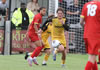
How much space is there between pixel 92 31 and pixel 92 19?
0.24m

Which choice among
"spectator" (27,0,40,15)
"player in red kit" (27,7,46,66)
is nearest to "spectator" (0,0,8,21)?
"spectator" (27,0,40,15)

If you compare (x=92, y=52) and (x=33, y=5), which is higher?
(x=33, y=5)

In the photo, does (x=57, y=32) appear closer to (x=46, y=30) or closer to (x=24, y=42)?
(x=46, y=30)

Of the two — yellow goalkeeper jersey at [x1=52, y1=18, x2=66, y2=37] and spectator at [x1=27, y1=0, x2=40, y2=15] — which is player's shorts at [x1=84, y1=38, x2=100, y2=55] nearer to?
yellow goalkeeper jersey at [x1=52, y1=18, x2=66, y2=37]

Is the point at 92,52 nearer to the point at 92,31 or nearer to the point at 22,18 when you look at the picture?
the point at 92,31

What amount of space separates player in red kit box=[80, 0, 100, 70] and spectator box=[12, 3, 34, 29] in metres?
10.3

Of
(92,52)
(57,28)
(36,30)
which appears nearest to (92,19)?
(92,52)

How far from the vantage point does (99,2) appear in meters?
8.27

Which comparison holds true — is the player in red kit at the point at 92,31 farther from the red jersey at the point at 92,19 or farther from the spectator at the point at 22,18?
the spectator at the point at 22,18

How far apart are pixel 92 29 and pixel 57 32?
466 centimetres

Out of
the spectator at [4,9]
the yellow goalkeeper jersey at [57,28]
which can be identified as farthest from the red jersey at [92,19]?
the spectator at [4,9]

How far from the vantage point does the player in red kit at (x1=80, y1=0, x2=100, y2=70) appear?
822 cm

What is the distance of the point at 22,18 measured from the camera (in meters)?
18.6

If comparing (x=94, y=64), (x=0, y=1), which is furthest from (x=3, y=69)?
(x=0, y=1)
